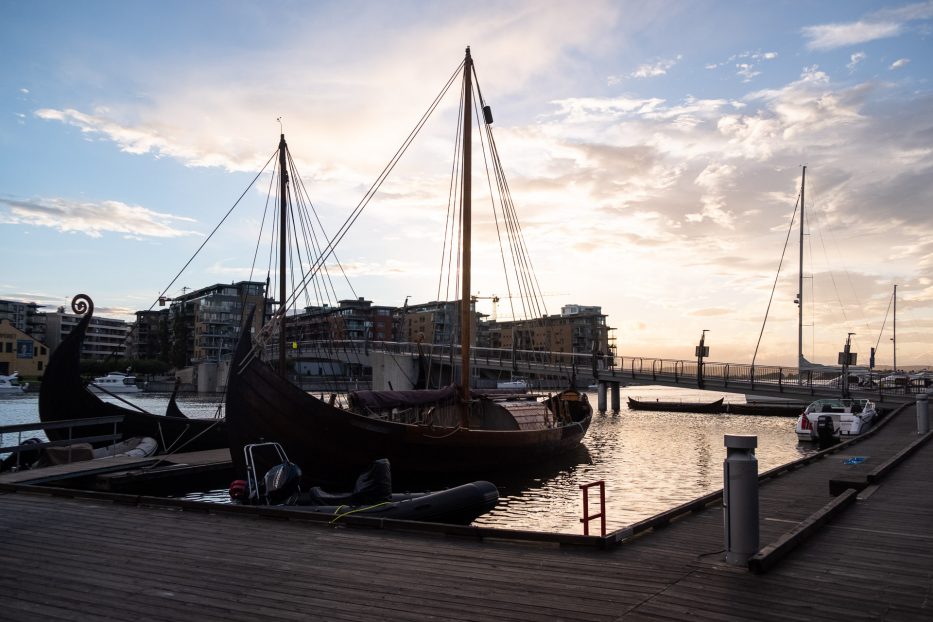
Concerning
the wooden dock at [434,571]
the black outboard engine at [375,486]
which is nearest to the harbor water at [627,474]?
the black outboard engine at [375,486]

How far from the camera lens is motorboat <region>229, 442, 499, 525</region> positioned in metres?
10.9

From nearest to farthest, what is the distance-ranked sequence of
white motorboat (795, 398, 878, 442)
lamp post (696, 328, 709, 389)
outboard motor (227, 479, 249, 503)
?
outboard motor (227, 479, 249, 503) → white motorboat (795, 398, 878, 442) → lamp post (696, 328, 709, 389)

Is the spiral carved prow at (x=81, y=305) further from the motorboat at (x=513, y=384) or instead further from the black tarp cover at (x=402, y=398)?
the motorboat at (x=513, y=384)

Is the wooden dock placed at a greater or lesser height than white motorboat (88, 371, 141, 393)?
greater

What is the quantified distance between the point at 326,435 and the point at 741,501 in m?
14.8

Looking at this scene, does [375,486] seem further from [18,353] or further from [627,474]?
[18,353]

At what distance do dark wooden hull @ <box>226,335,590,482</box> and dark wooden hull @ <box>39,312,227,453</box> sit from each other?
5629 mm

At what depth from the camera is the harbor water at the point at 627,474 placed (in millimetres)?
17672

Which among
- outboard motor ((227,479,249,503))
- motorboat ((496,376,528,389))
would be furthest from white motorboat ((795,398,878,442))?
motorboat ((496,376,528,389))

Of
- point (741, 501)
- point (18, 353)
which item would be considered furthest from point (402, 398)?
point (18, 353)

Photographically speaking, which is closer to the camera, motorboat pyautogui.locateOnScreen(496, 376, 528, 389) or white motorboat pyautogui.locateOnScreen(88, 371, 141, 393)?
motorboat pyautogui.locateOnScreen(496, 376, 528, 389)

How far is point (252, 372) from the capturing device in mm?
18719

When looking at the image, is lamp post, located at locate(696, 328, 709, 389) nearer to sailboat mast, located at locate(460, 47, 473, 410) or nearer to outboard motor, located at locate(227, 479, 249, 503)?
sailboat mast, located at locate(460, 47, 473, 410)

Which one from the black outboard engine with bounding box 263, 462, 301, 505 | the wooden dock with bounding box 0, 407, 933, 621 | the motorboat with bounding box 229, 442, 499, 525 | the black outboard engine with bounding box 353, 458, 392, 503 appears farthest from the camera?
the black outboard engine with bounding box 263, 462, 301, 505
